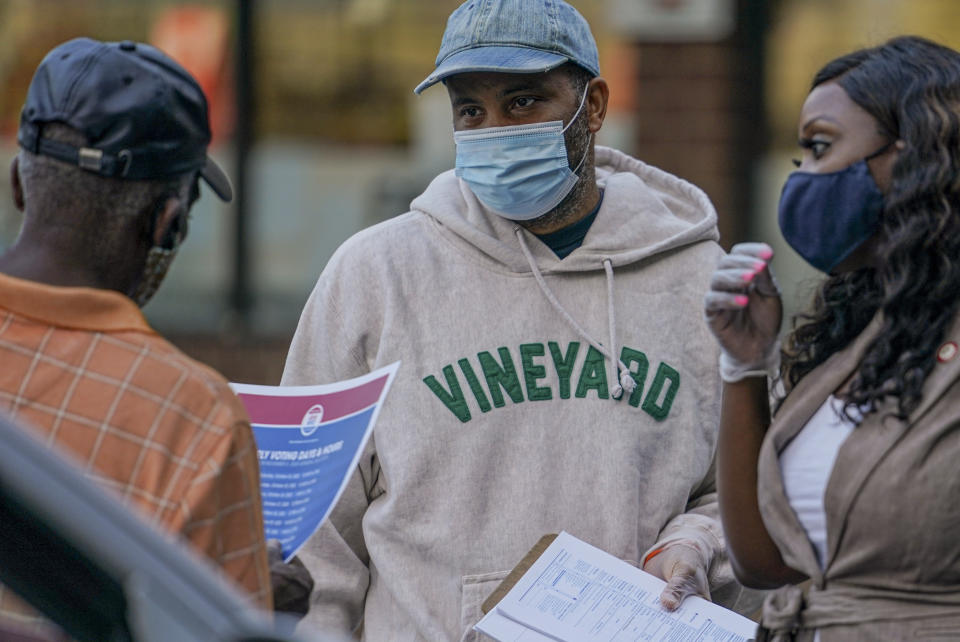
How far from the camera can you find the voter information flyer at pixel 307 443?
2635 mm

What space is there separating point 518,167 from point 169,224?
126 cm

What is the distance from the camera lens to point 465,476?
332cm

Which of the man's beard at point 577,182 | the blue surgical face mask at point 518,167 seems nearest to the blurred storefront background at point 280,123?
the man's beard at point 577,182

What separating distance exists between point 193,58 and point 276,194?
903 mm

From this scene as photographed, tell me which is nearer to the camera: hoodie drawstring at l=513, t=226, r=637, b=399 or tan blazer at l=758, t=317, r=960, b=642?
tan blazer at l=758, t=317, r=960, b=642

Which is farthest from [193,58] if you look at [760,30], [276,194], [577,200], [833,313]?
[833,313]

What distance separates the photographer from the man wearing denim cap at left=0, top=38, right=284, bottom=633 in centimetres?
221

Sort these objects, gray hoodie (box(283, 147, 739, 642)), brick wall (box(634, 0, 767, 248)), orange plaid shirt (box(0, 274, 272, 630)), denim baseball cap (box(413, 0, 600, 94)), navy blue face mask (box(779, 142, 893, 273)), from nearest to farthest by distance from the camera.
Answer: orange plaid shirt (box(0, 274, 272, 630)) → navy blue face mask (box(779, 142, 893, 273)) → gray hoodie (box(283, 147, 739, 642)) → denim baseball cap (box(413, 0, 600, 94)) → brick wall (box(634, 0, 767, 248))

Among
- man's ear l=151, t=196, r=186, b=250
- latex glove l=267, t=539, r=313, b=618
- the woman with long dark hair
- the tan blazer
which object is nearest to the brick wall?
the woman with long dark hair

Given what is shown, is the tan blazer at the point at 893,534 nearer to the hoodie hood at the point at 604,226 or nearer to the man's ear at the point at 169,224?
the hoodie hood at the point at 604,226

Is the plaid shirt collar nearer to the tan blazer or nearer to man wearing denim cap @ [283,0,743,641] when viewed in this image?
man wearing denim cap @ [283,0,743,641]

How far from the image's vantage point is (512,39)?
138 inches

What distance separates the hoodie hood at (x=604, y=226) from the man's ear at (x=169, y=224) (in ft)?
3.82

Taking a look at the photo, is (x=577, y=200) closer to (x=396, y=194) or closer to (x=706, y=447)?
(x=706, y=447)
